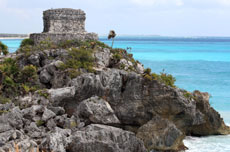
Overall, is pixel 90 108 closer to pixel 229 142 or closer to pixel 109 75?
pixel 109 75

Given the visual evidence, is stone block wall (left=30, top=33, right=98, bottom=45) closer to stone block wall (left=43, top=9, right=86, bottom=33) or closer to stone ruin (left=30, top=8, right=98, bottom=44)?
stone ruin (left=30, top=8, right=98, bottom=44)

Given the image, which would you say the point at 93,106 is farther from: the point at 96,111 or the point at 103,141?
the point at 103,141

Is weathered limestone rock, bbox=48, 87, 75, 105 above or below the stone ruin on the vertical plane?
below

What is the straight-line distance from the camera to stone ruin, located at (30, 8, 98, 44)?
78.2ft

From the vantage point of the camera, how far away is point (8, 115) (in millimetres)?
15320

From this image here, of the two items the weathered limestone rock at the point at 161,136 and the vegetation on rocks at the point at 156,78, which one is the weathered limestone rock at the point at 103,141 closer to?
the weathered limestone rock at the point at 161,136

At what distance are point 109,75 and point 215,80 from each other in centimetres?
2988

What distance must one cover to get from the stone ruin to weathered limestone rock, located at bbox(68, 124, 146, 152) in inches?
401

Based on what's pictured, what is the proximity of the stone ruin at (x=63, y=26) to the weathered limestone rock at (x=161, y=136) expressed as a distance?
934cm

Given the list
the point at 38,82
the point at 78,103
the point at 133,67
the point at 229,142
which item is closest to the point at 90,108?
the point at 78,103

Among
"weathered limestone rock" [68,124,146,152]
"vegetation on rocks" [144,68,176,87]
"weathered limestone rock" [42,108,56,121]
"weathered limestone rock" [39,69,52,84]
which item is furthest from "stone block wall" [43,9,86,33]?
"weathered limestone rock" [68,124,146,152]

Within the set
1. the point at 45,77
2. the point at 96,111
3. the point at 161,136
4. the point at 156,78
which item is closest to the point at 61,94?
the point at 96,111

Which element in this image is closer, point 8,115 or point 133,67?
point 8,115

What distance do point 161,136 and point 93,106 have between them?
3590 mm
